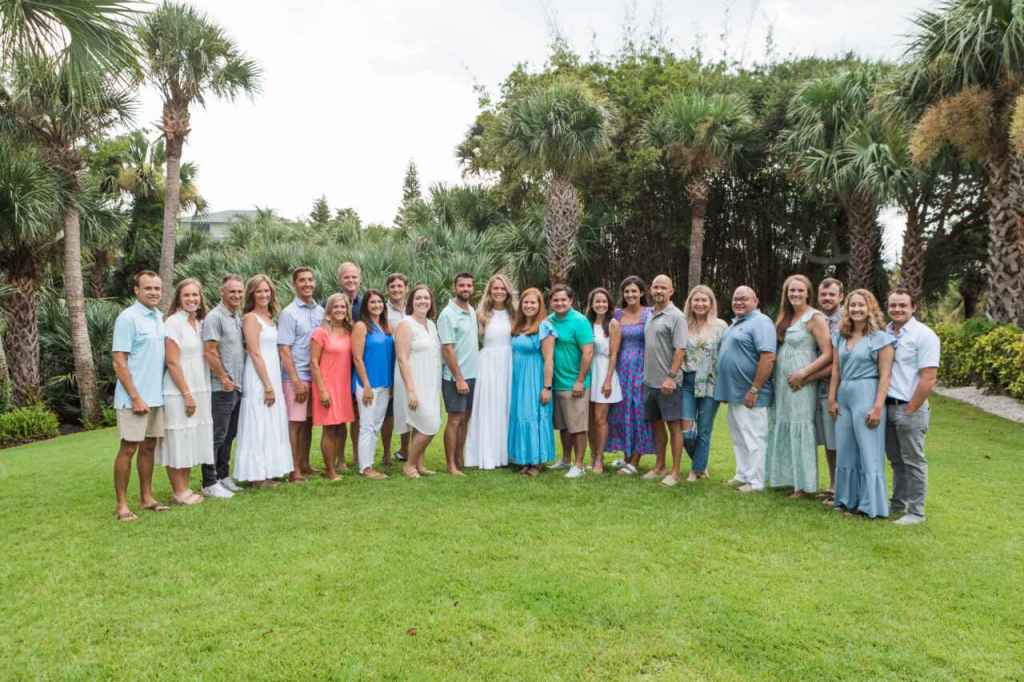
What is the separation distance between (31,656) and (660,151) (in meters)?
17.4

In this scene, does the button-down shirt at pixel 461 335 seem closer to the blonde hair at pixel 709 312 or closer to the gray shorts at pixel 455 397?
the gray shorts at pixel 455 397

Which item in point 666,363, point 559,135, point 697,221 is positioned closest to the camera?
point 666,363

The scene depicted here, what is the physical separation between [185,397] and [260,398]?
70 cm

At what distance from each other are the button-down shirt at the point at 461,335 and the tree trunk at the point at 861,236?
12.1 m

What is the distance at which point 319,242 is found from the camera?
21.8 m

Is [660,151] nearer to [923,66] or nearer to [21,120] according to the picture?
[923,66]

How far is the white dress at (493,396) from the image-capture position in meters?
6.45

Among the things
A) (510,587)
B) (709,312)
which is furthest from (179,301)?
(709,312)

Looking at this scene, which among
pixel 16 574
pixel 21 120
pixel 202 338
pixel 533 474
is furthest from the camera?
pixel 21 120

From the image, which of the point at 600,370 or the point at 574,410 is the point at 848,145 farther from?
the point at 574,410

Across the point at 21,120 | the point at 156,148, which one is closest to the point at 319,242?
the point at 156,148

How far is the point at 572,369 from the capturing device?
6.41 m

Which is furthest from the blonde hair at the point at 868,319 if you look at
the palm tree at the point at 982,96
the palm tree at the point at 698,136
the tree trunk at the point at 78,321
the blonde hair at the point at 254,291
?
the tree trunk at the point at 78,321

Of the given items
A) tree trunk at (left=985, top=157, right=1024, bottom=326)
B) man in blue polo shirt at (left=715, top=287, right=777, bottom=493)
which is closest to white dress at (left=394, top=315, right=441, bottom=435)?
man in blue polo shirt at (left=715, top=287, right=777, bottom=493)
